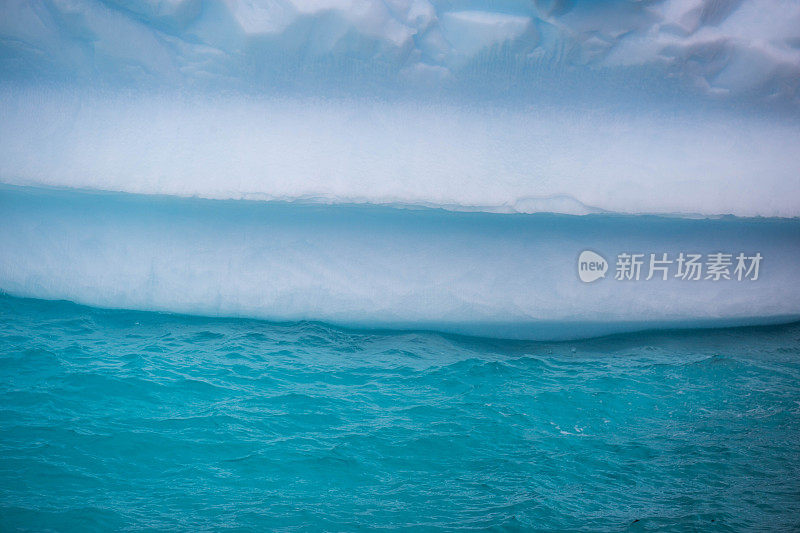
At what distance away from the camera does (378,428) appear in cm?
313

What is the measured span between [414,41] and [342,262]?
1529 millimetres

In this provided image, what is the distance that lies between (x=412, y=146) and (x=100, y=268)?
7.69 ft

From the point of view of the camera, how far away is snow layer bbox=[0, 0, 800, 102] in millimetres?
3674

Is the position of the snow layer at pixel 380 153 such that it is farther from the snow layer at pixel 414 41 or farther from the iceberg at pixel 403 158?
the snow layer at pixel 414 41

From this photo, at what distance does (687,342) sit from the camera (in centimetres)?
439

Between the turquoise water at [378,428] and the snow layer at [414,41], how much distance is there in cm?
172
